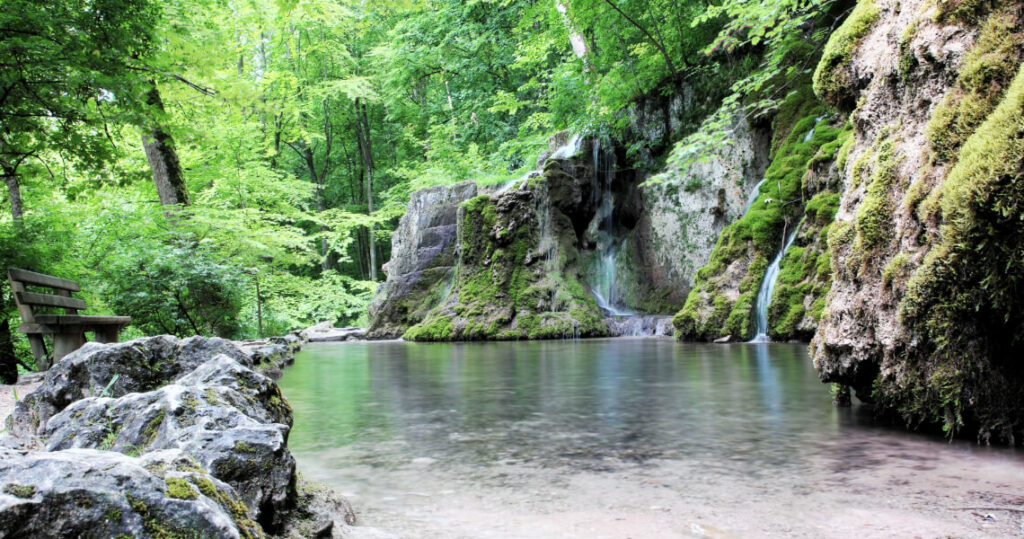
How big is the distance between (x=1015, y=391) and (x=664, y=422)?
186 cm

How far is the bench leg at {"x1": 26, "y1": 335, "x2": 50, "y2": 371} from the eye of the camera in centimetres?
605

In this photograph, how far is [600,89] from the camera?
15.5 meters

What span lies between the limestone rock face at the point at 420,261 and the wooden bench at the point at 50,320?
1142 centimetres

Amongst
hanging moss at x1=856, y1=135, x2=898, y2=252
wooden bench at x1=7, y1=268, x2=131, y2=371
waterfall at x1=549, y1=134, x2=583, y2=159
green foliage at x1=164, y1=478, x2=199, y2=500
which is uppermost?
waterfall at x1=549, y1=134, x2=583, y2=159

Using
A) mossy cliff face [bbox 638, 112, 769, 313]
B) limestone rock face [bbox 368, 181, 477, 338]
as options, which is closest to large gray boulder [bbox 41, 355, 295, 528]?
mossy cliff face [bbox 638, 112, 769, 313]

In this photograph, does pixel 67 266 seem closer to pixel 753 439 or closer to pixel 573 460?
pixel 573 460

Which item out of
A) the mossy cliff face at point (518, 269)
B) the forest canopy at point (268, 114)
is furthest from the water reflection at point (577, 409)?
the mossy cliff face at point (518, 269)

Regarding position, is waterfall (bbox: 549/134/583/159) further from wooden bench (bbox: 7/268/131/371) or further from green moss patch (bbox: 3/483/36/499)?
green moss patch (bbox: 3/483/36/499)

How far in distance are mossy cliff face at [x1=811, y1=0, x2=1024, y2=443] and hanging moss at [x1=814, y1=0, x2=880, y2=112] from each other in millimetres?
211

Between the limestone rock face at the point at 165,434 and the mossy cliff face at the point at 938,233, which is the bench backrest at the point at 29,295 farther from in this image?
the mossy cliff face at the point at 938,233

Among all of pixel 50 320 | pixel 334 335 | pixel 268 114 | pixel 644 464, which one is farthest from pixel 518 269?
pixel 644 464

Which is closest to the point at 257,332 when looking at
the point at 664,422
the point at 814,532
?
the point at 664,422

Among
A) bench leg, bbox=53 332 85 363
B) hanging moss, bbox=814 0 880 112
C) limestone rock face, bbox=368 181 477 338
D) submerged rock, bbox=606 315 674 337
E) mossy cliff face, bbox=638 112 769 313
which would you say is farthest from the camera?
limestone rock face, bbox=368 181 477 338

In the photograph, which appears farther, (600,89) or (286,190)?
(286,190)
